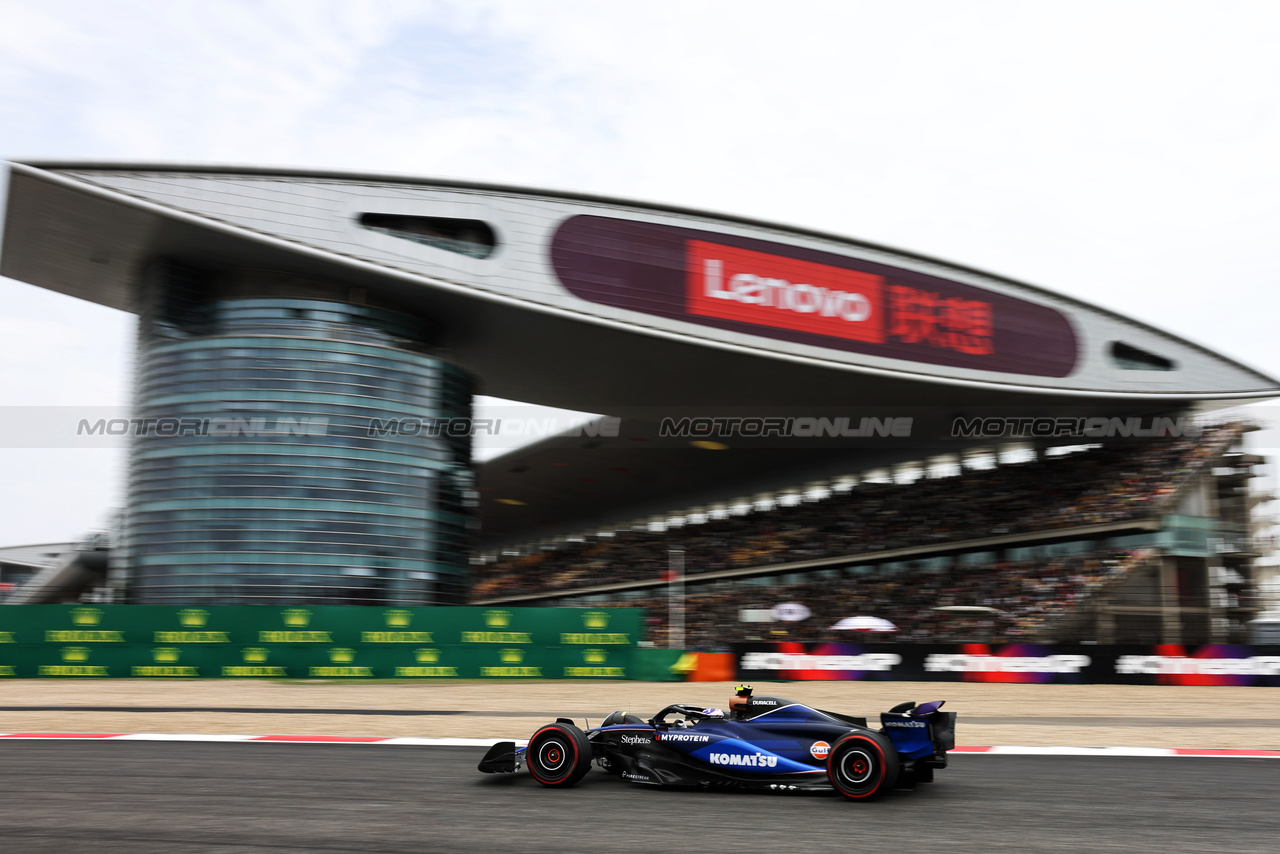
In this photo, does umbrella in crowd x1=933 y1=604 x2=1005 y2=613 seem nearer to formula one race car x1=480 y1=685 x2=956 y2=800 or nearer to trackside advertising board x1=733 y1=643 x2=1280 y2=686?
trackside advertising board x1=733 y1=643 x2=1280 y2=686

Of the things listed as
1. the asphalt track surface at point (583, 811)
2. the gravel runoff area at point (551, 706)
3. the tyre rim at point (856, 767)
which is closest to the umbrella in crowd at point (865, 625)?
the gravel runoff area at point (551, 706)

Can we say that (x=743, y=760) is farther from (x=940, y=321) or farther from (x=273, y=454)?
(x=940, y=321)

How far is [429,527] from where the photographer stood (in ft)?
103

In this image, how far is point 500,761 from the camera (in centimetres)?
816

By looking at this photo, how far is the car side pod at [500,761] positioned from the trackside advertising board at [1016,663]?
16.2m

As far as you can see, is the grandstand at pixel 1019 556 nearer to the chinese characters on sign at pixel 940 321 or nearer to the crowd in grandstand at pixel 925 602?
the crowd in grandstand at pixel 925 602

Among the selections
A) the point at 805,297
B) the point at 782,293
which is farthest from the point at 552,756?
the point at 805,297

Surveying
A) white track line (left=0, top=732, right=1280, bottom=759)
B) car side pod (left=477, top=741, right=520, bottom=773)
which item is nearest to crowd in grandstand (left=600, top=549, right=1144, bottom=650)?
white track line (left=0, top=732, right=1280, bottom=759)

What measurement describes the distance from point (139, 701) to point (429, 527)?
14.5 metres

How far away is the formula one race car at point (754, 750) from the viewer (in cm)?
738

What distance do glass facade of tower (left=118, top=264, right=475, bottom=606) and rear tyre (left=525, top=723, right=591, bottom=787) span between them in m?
22.7

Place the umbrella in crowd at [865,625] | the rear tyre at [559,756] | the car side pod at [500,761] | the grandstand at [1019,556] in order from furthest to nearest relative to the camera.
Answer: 1. the grandstand at [1019,556]
2. the umbrella in crowd at [865,625]
3. the car side pod at [500,761]
4. the rear tyre at [559,756]

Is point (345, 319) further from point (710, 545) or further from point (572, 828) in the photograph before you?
point (572, 828)

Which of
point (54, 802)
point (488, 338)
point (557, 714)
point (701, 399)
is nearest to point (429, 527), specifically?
point (488, 338)
